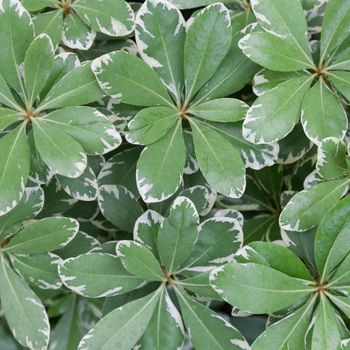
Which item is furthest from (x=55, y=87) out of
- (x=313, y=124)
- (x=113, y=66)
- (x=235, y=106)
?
(x=313, y=124)

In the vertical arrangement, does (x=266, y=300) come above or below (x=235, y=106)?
below

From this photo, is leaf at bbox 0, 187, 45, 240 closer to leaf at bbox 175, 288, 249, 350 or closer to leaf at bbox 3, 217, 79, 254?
leaf at bbox 3, 217, 79, 254

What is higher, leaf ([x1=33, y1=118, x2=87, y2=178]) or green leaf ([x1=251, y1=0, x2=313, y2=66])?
green leaf ([x1=251, y1=0, x2=313, y2=66])

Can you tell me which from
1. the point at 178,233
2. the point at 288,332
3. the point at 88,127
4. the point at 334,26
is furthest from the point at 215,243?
the point at 334,26

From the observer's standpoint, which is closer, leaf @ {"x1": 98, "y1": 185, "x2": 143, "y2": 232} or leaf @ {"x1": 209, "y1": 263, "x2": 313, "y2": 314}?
leaf @ {"x1": 209, "y1": 263, "x2": 313, "y2": 314}

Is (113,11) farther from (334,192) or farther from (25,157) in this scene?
(334,192)

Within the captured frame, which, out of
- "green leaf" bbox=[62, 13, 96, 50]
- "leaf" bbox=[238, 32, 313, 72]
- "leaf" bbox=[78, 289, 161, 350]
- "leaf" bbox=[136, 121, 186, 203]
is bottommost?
"leaf" bbox=[78, 289, 161, 350]

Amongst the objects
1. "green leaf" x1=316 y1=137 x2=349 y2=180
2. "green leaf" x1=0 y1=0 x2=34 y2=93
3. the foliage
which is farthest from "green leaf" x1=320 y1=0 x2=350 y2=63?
"green leaf" x1=0 y1=0 x2=34 y2=93
